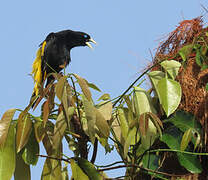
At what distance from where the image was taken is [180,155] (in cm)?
203

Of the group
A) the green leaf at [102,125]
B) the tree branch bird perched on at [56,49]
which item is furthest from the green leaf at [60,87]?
the tree branch bird perched on at [56,49]

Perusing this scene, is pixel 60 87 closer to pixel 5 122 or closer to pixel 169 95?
pixel 5 122

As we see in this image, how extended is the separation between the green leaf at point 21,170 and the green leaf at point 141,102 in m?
0.56

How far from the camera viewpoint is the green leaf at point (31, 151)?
5.69 feet

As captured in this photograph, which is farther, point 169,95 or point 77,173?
point 169,95

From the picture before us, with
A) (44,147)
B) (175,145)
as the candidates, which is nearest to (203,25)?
(175,145)

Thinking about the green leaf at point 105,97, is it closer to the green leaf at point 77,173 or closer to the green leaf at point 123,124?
the green leaf at point 123,124

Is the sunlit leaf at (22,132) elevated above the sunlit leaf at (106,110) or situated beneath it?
situated beneath

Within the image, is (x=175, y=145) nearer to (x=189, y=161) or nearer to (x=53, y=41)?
(x=189, y=161)

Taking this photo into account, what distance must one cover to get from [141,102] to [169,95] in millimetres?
139

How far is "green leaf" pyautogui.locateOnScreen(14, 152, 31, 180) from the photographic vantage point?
67.8 inches

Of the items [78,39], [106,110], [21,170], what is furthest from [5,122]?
[78,39]

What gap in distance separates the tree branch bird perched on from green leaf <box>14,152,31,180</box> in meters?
3.42

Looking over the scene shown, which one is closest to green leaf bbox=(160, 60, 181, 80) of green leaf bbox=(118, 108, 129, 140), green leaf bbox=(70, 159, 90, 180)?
green leaf bbox=(118, 108, 129, 140)
